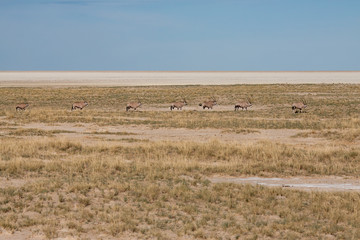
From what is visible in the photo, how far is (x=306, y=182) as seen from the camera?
43.0 ft

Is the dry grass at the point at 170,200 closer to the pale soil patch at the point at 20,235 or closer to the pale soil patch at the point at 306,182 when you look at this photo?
the pale soil patch at the point at 20,235

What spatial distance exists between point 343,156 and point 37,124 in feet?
60.6

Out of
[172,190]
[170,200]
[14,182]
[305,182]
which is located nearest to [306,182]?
[305,182]

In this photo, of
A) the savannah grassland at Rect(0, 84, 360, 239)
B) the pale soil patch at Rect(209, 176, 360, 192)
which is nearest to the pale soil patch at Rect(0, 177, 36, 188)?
the savannah grassland at Rect(0, 84, 360, 239)

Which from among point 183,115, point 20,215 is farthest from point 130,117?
point 20,215

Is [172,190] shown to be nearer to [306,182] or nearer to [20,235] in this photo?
[20,235]

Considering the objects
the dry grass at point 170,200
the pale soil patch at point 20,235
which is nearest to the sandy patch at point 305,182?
the dry grass at point 170,200

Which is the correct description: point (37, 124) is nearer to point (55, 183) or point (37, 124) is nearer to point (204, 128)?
point (204, 128)

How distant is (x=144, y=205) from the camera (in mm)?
10383

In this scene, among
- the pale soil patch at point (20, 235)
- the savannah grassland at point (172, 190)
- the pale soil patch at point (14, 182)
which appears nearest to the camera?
the pale soil patch at point (20, 235)

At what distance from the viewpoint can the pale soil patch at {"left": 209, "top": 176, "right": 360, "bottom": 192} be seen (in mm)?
12352

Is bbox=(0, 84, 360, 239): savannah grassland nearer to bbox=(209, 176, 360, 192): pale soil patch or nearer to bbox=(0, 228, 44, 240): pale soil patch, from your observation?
bbox=(0, 228, 44, 240): pale soil patch

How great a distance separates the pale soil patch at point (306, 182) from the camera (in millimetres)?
12352

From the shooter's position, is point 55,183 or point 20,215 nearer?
point 20,215
